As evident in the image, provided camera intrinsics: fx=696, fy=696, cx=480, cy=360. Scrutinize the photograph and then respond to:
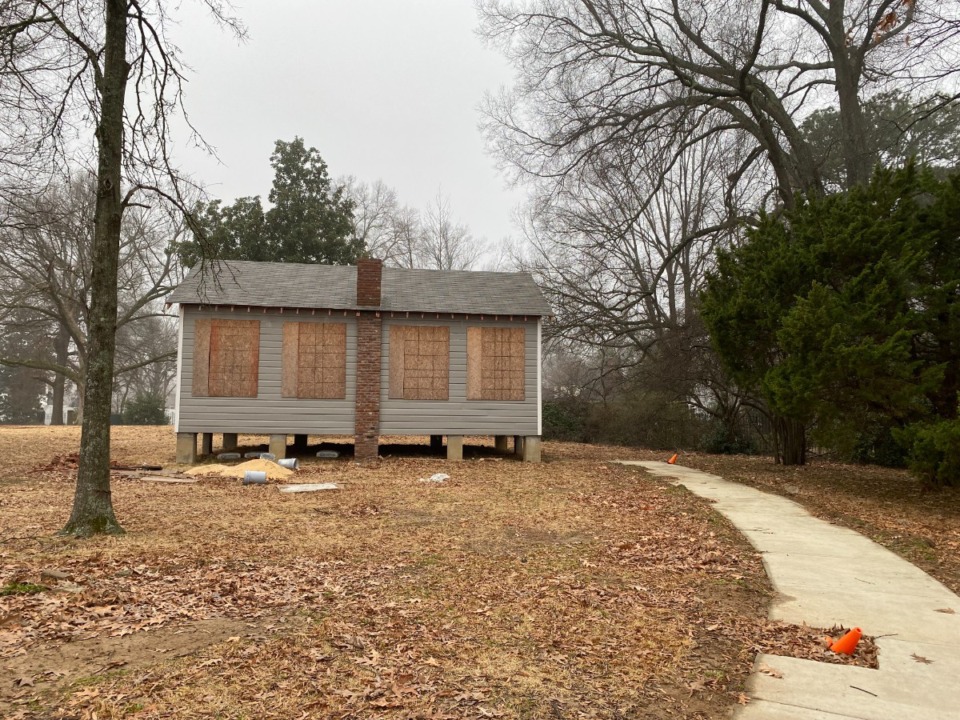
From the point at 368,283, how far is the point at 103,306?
9095 mm

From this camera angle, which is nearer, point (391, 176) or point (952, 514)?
point (952, 514)

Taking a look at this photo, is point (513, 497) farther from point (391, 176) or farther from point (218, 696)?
point (391, 176)

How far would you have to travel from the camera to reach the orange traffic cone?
172 inches

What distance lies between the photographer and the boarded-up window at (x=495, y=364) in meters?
16.5

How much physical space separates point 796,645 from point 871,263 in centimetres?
822

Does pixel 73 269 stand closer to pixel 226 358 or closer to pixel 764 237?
pixel 226 358

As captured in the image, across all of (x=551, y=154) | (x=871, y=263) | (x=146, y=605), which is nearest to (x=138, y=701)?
(x=146, y=605)

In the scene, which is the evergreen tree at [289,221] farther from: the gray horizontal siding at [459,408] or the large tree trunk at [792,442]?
the large tree trunk at [792,442]

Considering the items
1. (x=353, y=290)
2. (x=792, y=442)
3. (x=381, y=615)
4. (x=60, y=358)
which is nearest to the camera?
(x=381, y=615)

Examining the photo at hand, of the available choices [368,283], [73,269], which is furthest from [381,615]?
[73,269]

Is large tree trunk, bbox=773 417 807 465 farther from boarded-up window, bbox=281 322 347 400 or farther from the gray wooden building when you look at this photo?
boarded-up window, bbox=281 322 347 400

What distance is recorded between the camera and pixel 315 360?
16.0 m

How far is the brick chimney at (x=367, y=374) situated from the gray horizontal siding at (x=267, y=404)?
0.18 metres

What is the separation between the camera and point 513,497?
11141 millimetres
